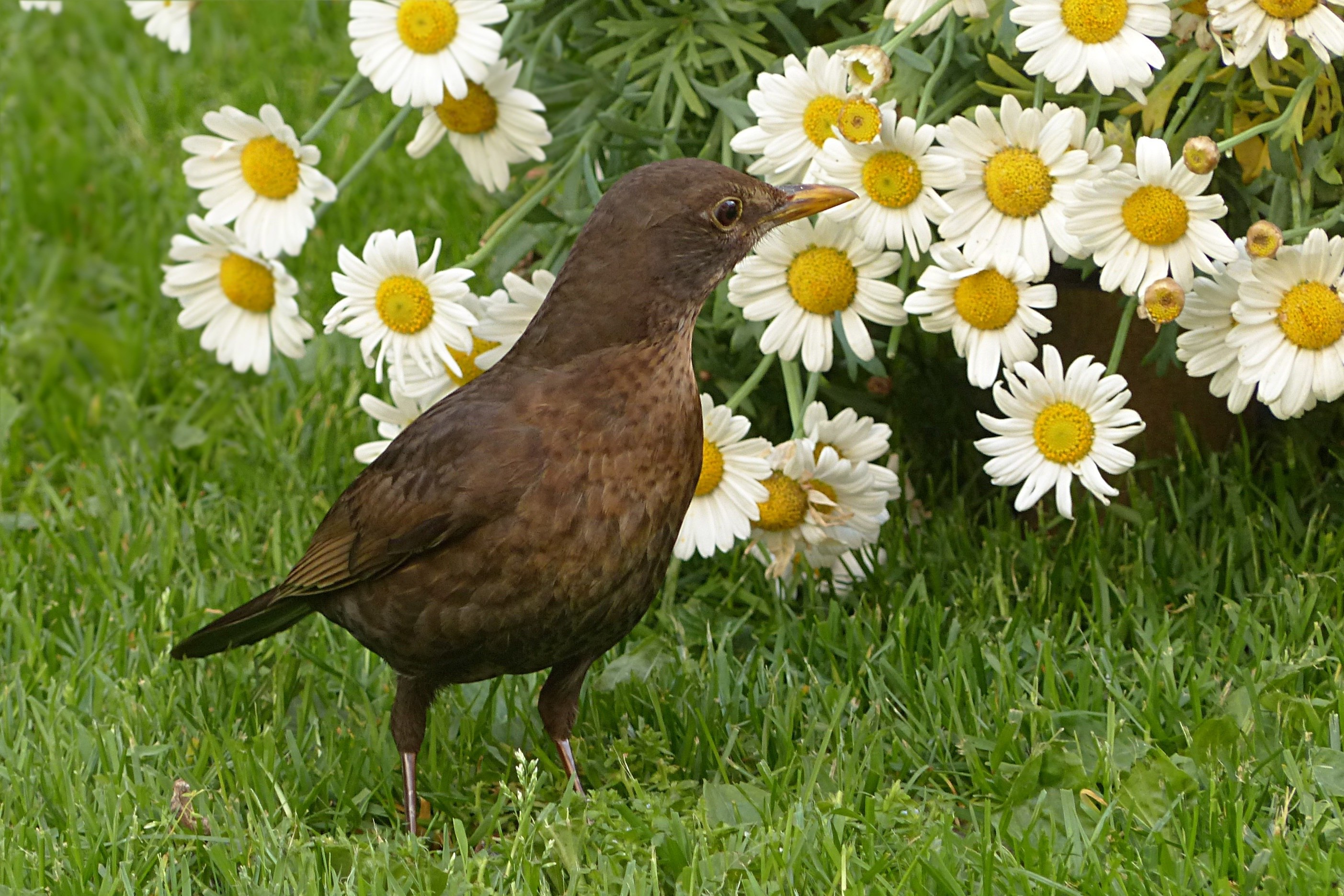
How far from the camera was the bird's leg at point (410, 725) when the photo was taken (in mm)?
3307

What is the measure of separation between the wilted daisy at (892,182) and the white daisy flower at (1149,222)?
0.84 ft

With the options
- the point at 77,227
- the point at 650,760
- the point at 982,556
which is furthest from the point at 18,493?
the point at 982,556

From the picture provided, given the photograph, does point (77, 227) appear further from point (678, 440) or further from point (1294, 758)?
point (1294, 758)

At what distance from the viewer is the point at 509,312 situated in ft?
11.9

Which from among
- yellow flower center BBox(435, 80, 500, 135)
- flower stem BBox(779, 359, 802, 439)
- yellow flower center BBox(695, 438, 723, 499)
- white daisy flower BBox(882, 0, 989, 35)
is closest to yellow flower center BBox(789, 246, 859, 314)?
flower stem BBox(779, 359, 802, 439)

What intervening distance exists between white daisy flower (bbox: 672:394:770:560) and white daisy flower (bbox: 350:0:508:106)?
0.80 meters

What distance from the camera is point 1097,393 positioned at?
3.24 meters

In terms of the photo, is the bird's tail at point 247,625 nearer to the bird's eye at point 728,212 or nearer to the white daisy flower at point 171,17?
the bird's eye at point 728,212

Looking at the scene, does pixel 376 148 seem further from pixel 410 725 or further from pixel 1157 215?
pixel 1157 215

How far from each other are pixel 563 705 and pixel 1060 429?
3.52ft

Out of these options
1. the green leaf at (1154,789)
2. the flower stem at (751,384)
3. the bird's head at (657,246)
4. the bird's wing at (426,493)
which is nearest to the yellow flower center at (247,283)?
the bird's wing at (426,493)

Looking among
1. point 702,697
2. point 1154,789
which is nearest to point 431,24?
point 702,697

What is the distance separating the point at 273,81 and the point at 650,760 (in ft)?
13.5

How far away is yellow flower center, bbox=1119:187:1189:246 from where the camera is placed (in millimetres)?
3066
